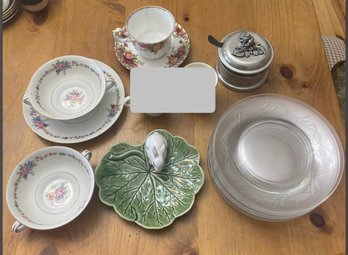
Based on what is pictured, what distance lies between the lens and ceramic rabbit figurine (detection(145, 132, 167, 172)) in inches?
22.7

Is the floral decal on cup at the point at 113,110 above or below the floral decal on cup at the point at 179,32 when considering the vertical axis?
below

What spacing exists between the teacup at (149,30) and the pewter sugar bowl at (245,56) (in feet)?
0.34

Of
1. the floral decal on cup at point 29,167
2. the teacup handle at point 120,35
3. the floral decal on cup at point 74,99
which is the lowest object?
the floral decal on cup at point 29,167

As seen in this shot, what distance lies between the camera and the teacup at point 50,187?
550 millimetres

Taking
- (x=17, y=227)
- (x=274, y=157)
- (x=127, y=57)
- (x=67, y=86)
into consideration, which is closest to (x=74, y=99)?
(x=67, y=86)

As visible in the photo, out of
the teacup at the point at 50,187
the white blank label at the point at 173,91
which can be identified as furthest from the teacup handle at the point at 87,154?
the white blank label at the point at 173,91

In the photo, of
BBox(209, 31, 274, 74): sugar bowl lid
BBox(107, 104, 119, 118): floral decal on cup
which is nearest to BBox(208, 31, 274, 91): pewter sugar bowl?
BBox(209, 31, 274, 74): sugar bowl lid

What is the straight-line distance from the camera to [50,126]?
640 mm

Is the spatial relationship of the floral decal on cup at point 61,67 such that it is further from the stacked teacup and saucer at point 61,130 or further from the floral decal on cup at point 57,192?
the floral decal on cup at point 57,192

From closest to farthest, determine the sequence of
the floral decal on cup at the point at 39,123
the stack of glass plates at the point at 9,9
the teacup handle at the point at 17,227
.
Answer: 1. the teacup handle at the point at 17,227
2. the floral decal on cup at the point at 39,123
3. the stack of glass plates at the point at 9,9

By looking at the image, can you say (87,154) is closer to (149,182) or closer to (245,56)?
(149,182)

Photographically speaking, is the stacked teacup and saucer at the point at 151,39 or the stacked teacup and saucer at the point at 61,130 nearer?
the stacked teacup and saucer at the point at 61,130

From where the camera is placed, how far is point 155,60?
0.71m

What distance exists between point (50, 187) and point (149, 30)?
1.17 ft
